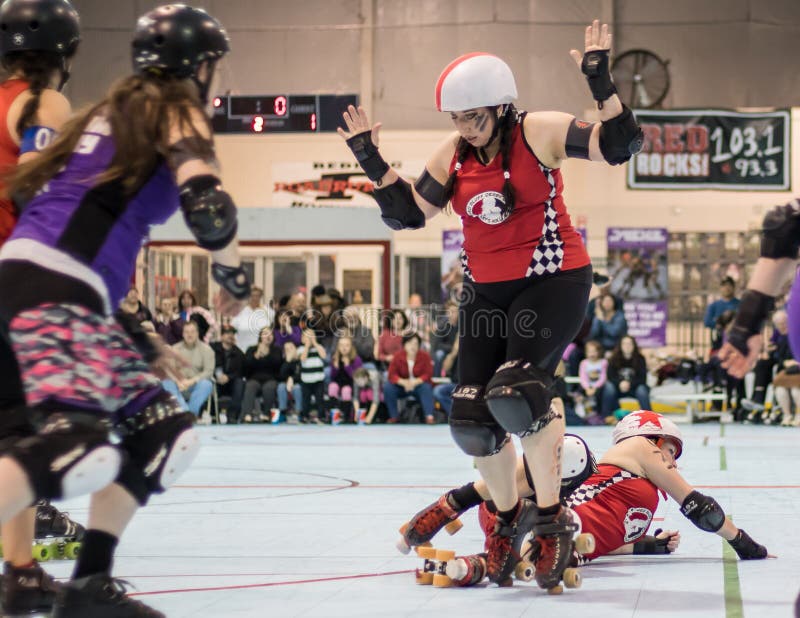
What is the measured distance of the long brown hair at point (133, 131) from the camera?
242 centimetres

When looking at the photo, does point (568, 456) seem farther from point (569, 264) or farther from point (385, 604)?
point (385, 604)

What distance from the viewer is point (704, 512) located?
360 cm

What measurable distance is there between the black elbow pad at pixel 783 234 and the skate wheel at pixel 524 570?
1.42 metres

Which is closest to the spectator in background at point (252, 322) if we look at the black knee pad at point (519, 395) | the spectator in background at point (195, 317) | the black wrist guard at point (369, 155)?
the spectator in background at point (195, 317)

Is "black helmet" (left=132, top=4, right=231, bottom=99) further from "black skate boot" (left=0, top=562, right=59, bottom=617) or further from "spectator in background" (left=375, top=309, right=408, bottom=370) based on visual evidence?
"spectator in background" (left=375, top=309, right=408, bottom=370)

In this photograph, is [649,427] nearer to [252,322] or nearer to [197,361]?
[197,361]

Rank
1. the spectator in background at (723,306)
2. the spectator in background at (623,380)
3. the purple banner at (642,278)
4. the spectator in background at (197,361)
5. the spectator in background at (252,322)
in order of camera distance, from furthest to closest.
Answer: the purple banner at (642,278), the spectator in background at (252,322), the spectator in background at (723,306), the spectator in background at (623,380), the spectator in background at (197,361)

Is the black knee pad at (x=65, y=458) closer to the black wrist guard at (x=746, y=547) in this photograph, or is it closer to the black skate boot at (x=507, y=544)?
the black skate boot at (x=507, y=544)

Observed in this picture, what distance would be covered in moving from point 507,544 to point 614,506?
19.2 inches

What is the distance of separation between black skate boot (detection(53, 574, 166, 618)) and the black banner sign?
1340 cm

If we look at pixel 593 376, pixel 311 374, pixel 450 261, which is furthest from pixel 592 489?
pixel 450 261

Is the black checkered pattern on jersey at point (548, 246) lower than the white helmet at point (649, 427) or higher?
higher

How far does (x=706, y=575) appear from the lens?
134 inches

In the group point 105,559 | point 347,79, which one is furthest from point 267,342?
point 105,559
